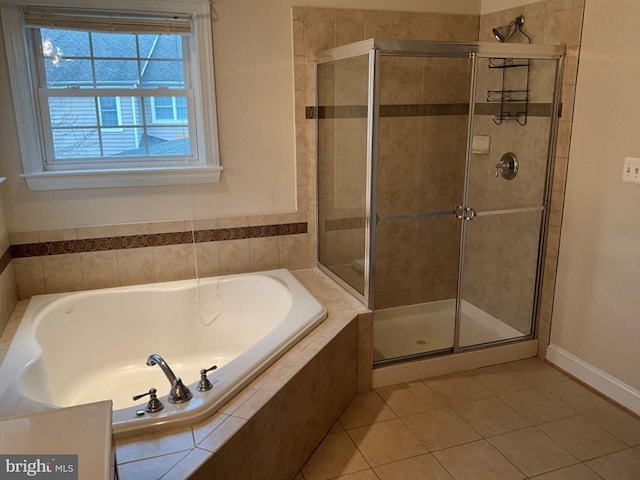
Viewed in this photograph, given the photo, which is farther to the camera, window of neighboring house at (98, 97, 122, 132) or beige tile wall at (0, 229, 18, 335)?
window of neighboring house at (98, 97, 122, 132)

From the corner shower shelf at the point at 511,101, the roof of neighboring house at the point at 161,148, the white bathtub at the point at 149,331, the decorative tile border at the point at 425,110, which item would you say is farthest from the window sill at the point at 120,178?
the corner shower shelf at the point at 511,101

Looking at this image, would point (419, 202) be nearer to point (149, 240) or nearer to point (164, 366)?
point (149, 240)

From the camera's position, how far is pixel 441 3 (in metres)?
3.16

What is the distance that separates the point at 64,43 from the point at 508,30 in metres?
2.46

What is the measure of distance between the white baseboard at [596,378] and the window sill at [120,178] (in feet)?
7.15

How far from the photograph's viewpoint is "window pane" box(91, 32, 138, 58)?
2.68 metres

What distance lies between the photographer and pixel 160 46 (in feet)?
9.11

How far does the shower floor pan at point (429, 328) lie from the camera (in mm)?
2844

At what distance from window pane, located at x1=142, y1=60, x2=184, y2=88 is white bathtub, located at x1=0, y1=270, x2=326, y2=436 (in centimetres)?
111

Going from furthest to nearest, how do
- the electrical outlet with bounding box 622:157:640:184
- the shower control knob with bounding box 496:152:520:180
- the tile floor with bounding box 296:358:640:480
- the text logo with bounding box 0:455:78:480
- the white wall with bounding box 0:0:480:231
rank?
1. the shower control knob with bounding box 496:152:520:180
2. the white wall with bounding box 0:0:480:231
3. the electrical outlet with bounding box 622:157:640:184
4. the tile floor with bounding box 296:358:640:480
5. the text logo with bounding box 0:455:78:480

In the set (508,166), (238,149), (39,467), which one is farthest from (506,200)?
(39,467)

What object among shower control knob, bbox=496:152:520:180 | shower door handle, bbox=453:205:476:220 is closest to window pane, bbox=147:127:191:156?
shower door handle, bbox=453:205:476:220

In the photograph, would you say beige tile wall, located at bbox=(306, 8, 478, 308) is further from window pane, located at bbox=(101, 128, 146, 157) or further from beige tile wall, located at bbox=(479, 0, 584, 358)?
window pane, located at bbox=(101, 128, 146, 157)

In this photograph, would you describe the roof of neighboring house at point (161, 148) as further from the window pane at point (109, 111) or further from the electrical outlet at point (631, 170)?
the electrical outlet at point (631, 170)
